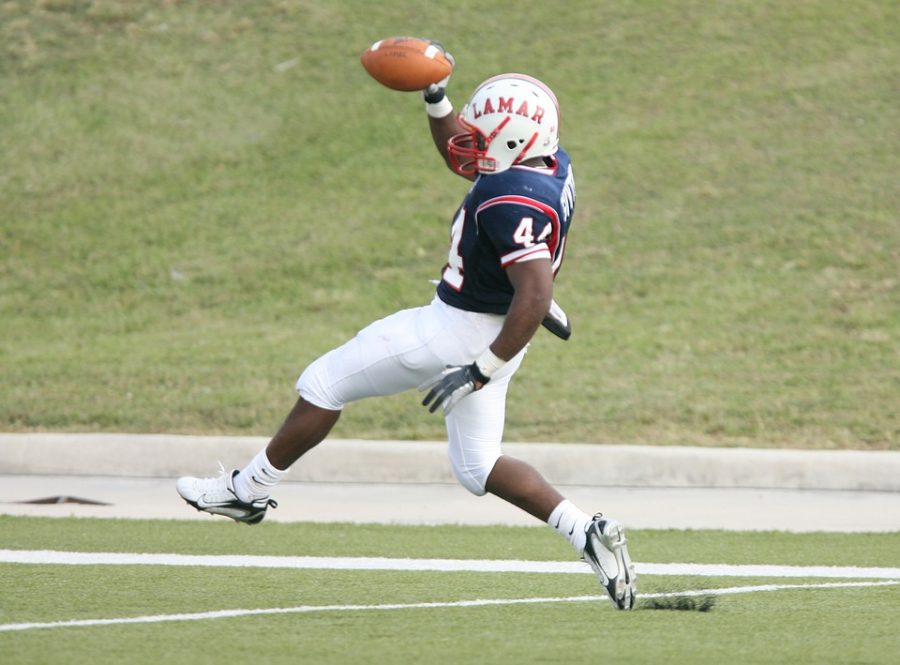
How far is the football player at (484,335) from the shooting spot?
4957mm

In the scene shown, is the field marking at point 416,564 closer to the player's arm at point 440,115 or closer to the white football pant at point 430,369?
the white football pant at point 430,369

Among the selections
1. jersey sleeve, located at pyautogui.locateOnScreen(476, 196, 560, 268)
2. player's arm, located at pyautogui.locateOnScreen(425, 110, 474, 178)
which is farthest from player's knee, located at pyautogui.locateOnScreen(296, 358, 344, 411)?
player's arm, located at pyautogui.locateOnScreen(425, 110, 474, 178)

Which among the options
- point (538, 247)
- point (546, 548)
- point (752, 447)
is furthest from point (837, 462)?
point (538, 247)

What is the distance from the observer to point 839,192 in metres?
14.5

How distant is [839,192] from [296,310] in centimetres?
536

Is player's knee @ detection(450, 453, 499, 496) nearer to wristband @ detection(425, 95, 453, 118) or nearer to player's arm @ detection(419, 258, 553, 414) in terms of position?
player's arm @ detection(419, 258, 553, 414)

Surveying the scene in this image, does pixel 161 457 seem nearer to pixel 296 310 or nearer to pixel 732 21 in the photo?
pixel 296 310

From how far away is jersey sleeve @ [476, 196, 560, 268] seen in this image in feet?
16.0

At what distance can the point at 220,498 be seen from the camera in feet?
17.8

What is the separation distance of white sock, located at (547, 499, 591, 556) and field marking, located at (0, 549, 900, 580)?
107 cm

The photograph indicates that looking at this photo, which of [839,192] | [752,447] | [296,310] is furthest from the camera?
[839,192]

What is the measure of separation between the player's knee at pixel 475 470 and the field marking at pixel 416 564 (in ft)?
3.16

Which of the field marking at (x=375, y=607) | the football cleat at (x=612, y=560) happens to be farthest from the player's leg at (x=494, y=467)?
the field marking at (x=375, y=607)

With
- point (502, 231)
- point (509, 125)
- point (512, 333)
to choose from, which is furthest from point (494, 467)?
point (509, 125)
